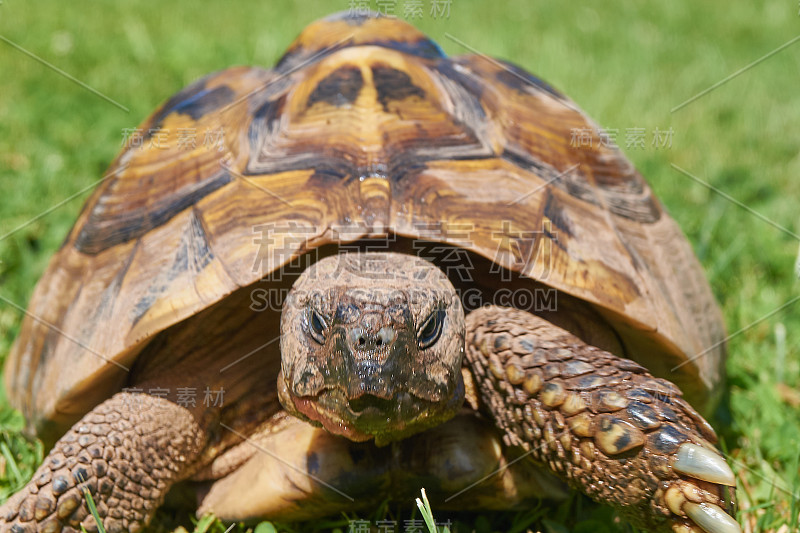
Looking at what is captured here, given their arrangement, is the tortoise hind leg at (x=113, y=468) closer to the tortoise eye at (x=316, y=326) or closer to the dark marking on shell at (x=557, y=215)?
the tortoise eye at (x=316, y=326)

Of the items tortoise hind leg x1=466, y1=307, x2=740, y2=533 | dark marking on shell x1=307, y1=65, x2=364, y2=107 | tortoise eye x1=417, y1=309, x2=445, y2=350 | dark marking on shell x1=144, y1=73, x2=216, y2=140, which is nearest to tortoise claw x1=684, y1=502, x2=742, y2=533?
tortoise hind leg x1=466, y1=307, x2=740, y2=533

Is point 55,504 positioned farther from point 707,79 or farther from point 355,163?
point 707,79

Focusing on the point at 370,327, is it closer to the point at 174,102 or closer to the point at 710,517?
the point at 710,517

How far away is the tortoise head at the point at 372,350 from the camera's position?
161 cm

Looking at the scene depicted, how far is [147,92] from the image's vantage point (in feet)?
18.4

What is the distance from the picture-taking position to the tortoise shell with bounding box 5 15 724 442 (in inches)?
78.8

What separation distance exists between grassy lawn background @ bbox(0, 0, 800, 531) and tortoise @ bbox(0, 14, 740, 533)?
377 mm

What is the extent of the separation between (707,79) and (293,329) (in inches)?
238

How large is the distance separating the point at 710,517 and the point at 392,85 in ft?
4.62

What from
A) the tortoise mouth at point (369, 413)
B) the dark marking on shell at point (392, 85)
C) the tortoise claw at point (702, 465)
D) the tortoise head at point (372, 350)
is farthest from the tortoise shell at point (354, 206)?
the tortoise claw at point (702, 465)

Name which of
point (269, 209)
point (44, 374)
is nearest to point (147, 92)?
point (44, 374)

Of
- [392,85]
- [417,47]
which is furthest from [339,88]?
[417,47]

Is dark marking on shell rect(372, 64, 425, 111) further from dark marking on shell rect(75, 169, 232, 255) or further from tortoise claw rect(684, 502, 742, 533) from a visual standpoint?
tortoise claw rect(684, 502, 742, 533)

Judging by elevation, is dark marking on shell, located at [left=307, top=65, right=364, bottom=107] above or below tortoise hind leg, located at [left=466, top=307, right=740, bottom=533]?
above
